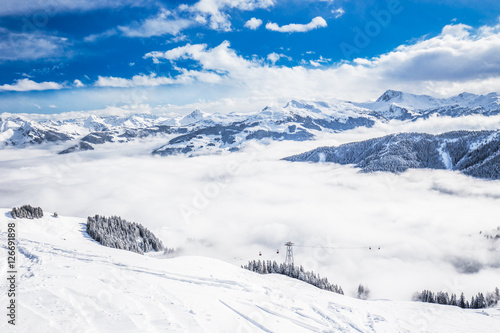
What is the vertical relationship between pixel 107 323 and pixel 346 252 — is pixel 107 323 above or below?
above

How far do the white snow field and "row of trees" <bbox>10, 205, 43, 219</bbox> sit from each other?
54.9m

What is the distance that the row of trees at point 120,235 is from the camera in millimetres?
99438

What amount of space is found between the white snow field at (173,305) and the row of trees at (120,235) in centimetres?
4586

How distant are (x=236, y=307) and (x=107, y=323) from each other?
14.6 meters

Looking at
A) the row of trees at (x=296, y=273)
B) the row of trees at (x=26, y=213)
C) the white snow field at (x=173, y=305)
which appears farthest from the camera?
the row of trees at (x=26, y=213)

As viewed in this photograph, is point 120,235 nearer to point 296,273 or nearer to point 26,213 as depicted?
point 26,213

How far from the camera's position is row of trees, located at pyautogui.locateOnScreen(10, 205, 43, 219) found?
3890 inches

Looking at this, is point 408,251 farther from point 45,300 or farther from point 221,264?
point 45,300

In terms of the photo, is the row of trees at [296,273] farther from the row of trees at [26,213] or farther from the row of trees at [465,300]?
the row of trees at [26,213]

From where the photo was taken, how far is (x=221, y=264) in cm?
5700

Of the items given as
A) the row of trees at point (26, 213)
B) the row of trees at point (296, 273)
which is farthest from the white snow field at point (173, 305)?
the row of trees at point (26, 213)

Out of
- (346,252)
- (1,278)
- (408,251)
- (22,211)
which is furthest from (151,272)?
(408,251)

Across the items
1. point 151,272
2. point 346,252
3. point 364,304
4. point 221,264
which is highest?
point 151,272

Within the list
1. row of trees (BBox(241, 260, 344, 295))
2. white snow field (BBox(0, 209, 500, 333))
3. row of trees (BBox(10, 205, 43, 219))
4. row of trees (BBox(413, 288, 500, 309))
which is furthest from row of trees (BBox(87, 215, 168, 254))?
row of trees (BBox(413, 288, 500, 309))
